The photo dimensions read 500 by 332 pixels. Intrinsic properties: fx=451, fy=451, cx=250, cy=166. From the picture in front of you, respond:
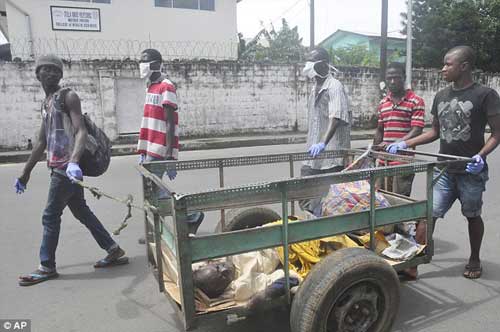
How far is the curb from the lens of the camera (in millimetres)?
10577

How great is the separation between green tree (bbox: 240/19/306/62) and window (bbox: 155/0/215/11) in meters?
6.32

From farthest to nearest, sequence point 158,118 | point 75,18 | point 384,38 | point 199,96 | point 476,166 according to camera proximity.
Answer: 1. point 384,38
2. point 75,18
3. point 199,96
4. point 158,118
5. point 476,166

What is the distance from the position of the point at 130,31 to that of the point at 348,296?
15303 millimetres

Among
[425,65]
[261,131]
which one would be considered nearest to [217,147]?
[261,131]

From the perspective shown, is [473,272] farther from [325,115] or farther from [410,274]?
[325,115]

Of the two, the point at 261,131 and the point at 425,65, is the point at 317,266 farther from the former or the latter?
the point at 425,65

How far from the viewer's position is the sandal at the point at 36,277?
3.60 m

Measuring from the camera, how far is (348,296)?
2.58 m

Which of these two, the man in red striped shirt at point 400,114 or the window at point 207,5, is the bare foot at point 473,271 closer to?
the man in red striped shirt at point 400,114

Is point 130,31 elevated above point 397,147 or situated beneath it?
elevated above

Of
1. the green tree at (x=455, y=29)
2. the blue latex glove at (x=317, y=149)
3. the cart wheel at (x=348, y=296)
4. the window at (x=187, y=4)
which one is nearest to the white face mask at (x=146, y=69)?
the blue latex glove at (x=317, y=149)

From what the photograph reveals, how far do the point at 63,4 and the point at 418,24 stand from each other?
15.4 m

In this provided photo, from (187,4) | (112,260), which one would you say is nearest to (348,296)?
(112,260)

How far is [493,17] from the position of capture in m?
20.5
